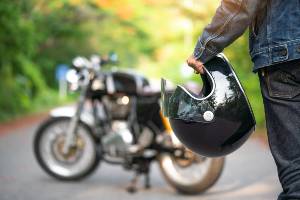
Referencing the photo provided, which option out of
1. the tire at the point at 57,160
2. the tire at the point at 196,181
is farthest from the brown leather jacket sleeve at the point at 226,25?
the tire at the point at 57,160

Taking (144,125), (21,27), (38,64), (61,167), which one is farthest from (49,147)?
(38,64)

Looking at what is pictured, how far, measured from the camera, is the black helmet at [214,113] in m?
3.19

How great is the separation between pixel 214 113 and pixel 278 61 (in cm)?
43

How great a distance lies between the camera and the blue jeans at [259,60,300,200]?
2.93m

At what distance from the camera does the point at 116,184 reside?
23.0ft

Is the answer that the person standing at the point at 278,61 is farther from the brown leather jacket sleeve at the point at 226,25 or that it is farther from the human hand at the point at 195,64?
the human hand at the point at 195,64

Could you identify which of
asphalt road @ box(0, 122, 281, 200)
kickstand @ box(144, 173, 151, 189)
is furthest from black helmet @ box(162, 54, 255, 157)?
kickstand @ box(144, 173, 151, 189)

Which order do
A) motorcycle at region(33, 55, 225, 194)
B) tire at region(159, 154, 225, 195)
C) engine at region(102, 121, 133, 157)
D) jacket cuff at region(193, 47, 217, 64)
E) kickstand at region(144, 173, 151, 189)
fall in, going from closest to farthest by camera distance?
jacket cuff at region(193, 47, 217, 64)
tire at region(159, 154, 225, 195)
motorcycle at region(33, 55, 225, 194)
engine at region(102, 121, 133, 157)
kickstand at region(144, 173, 151, 189)

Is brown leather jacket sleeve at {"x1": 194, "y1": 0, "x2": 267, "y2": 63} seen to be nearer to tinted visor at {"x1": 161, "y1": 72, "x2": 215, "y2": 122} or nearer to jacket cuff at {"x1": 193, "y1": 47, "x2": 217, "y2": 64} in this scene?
jacket cuff at {"x1": 193, "y1": 47, "x2": 217, "y2": 64}

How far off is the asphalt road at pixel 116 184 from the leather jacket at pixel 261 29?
3.19 meters

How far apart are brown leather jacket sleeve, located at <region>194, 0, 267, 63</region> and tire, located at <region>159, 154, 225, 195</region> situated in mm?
2892

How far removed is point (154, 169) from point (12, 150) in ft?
11.2

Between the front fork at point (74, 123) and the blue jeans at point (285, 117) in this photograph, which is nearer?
the blue jeans at point (285, 117)

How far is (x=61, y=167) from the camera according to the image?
23.2 ft
